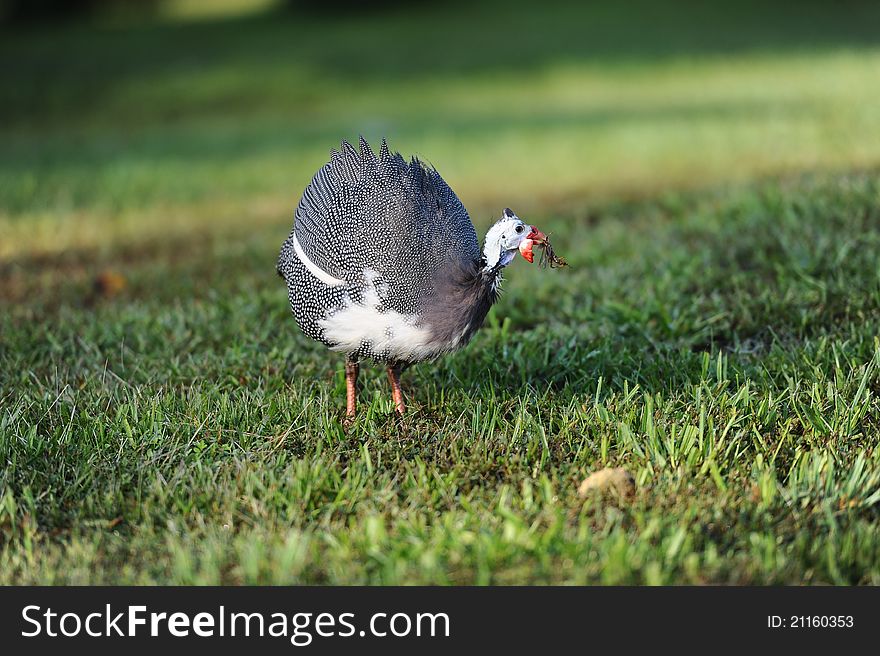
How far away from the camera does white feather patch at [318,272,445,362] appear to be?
3256 mm

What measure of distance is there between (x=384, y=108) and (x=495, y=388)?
10848mm

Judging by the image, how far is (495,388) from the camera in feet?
12.4

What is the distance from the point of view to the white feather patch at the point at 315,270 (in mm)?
3396

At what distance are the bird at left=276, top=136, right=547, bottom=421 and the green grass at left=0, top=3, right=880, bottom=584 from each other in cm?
32

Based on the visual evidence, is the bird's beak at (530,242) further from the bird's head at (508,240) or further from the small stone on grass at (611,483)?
the small stone on grass at (611,483)

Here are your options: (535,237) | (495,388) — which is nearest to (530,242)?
(535,237)

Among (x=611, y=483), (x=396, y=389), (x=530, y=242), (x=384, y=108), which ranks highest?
(x=384, y=108)

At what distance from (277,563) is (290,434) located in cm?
78

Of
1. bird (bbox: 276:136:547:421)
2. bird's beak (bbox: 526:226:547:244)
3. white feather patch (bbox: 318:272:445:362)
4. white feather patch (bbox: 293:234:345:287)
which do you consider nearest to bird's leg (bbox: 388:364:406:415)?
bird (bbox: 276:136:547:421)

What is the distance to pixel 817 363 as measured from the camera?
3.74 m

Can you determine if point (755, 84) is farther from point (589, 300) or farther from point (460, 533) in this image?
point (460, 533)

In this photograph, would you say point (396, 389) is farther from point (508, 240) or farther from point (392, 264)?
point (508, 240)

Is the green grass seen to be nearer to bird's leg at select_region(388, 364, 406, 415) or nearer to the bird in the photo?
bird's leg at select_region(388, 364, 406, 415)

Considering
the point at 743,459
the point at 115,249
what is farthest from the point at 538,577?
the point at 115,249
